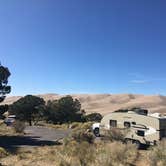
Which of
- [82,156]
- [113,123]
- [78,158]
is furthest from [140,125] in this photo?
[78,158]

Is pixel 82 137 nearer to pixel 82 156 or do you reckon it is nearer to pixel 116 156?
pixel 116 156

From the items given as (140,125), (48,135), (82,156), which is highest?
(140,125)

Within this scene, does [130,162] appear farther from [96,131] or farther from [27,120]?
[27,120]

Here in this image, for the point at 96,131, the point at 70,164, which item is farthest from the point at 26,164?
the point at 96,131

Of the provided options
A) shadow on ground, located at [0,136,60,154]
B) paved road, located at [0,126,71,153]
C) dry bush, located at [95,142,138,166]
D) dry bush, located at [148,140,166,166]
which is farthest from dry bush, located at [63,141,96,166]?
shadow on ground, located at [0,136,60,154]

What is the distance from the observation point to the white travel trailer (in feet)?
79.4

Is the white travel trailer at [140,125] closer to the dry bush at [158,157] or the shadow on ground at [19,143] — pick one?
the shadow on ground at [19,143]

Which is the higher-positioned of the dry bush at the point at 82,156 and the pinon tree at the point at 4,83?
the pinon tree at the point at 4,83

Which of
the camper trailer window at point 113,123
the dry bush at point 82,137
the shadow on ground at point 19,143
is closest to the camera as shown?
the shadow on ground at point 19,143

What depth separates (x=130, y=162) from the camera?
17781 millimetres

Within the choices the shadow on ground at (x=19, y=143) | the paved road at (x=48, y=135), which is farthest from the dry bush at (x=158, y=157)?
the paved road at (x=48, y=135)

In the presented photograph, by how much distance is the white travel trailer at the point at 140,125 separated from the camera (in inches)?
953

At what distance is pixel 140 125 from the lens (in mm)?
25172

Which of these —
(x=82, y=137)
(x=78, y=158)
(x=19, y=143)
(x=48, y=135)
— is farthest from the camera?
(x=48, y=135)
